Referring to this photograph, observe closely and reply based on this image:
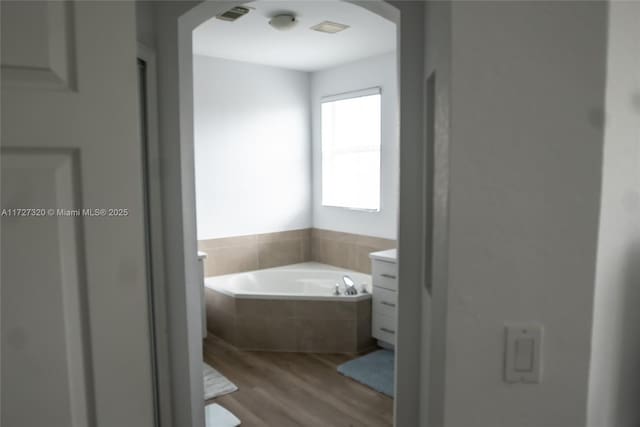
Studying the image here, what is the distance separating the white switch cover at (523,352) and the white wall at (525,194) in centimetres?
1

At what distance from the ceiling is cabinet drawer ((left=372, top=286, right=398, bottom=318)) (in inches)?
82.8

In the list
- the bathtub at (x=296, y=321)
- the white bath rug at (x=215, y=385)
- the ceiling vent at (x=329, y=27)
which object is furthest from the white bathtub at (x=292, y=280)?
the ceiling vent at (x=329, y=27)

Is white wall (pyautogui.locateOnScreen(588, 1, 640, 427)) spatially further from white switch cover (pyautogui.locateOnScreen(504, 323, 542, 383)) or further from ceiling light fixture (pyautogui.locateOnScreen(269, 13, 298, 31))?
ceiling light fixture (pyautogui.locateOnScreen(269, 13, 298, 31))

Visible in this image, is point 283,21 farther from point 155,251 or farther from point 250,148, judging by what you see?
point 155,251

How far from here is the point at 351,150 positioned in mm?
4738

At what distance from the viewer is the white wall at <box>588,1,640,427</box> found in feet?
2.61

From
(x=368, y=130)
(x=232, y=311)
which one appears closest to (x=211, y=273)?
(x=232, y=311)

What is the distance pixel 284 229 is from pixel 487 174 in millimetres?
4273

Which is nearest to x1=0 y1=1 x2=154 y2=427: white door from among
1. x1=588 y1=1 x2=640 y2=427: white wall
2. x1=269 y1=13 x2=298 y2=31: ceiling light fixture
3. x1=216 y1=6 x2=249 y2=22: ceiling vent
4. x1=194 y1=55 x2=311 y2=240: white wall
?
x1=588 y1=1 x2=640 y2=427: white wall

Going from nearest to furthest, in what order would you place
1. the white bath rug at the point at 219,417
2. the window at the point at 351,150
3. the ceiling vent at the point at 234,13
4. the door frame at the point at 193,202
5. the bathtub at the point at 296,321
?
the door frame at the point at 193,202 → the white bath rug at the point at 219,417 → the ceiling vent at the point at 234,13 → the bathtub at the point at 296,321 → the window at the point at 351,150

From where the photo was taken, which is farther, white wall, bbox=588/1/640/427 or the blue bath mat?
the blue bath mat

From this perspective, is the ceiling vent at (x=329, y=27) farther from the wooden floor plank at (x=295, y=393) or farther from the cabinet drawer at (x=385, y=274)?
the wooden floor plank at (x=295, y=393)

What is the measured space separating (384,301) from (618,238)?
2.95m

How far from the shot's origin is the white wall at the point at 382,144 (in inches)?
168
